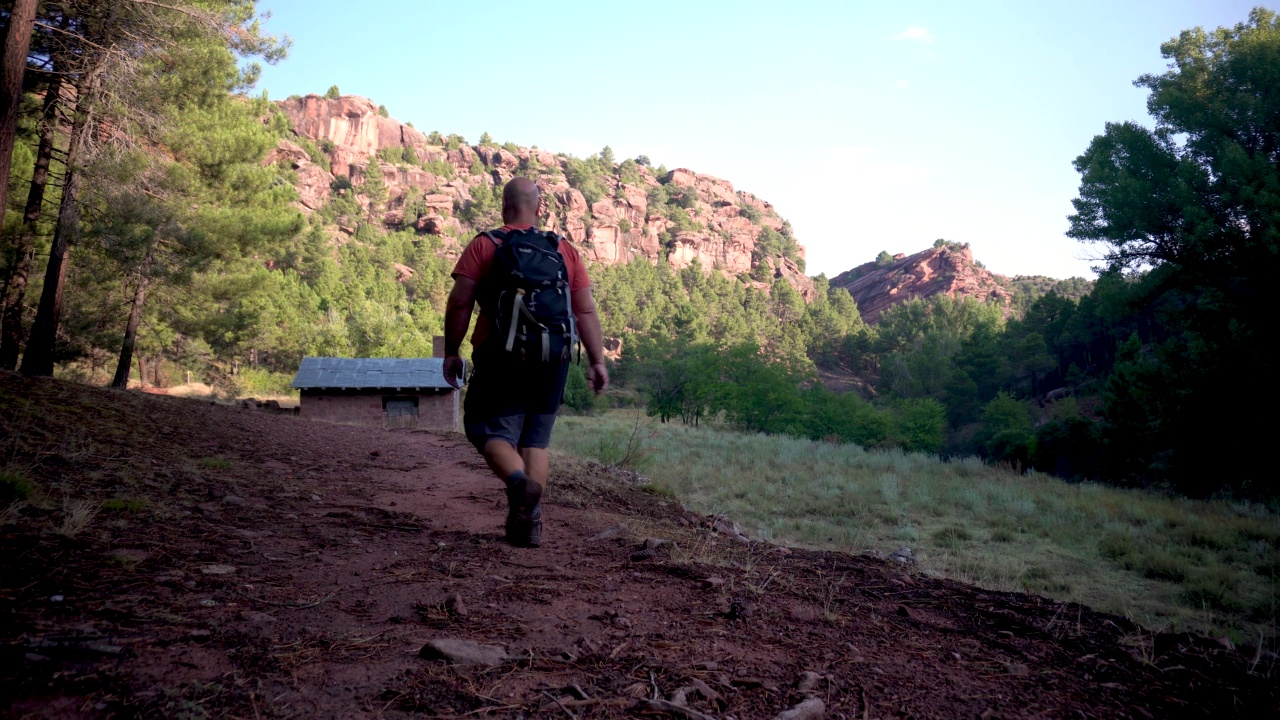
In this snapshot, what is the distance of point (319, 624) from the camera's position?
2459mm

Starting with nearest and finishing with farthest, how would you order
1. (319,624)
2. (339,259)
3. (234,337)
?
(319,624) → (234,337) → (339,259)

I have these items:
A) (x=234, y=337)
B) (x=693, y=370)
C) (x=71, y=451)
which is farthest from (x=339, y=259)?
(x=71, y=451)

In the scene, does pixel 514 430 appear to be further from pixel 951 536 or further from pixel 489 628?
pixel 951 536

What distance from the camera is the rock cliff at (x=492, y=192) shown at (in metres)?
122

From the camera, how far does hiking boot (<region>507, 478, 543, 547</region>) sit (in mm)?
3527

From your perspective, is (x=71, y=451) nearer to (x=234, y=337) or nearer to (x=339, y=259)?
(x=234, y=337)

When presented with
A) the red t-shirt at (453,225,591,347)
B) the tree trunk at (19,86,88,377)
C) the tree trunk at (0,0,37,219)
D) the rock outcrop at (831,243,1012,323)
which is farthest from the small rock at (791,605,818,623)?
the rock outcrop at (831,243,1012,323)

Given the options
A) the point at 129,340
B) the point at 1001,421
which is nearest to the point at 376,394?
the point at 129,340

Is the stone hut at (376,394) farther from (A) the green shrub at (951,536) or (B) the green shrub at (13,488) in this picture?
(B) the green shrub at (13,488)

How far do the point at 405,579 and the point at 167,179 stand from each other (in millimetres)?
14520

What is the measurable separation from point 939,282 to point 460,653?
166513 mm

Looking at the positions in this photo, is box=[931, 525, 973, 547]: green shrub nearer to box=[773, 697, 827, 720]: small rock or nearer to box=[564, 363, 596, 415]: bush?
box=[773, 697, 827, 720]: small rock

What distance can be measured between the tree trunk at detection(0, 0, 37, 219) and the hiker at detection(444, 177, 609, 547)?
210 inches

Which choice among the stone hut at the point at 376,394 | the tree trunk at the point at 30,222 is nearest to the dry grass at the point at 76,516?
the tree trunk at the point at 30,222
